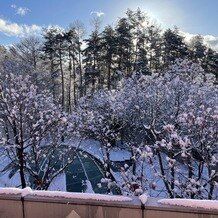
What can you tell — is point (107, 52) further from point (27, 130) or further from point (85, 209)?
point (85, 209)

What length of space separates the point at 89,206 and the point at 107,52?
115ft

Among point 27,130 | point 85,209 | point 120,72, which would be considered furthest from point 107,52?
point 85,209

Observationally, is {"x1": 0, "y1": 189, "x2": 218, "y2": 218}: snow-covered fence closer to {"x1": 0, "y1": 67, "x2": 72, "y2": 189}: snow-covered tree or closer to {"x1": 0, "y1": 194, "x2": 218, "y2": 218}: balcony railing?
{"x1": 0, "y1": 194, "x2": 218, "y2": 218}: balcony railing

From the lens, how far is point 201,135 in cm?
1008

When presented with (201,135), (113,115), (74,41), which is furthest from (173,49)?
(201,135)

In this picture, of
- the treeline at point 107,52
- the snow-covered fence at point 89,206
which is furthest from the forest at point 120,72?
the snow-covered fence at point 89,206

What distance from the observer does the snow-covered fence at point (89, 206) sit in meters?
2.50

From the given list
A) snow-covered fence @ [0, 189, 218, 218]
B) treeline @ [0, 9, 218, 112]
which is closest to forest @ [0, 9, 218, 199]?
treeline @ [0, 9, 218, 112]

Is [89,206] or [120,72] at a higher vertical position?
[120,72]

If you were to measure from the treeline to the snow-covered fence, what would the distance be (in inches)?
1282

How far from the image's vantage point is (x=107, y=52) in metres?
37.0

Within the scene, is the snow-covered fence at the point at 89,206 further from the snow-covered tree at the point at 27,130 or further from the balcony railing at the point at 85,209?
the snow-covered tree at the point at 27,130

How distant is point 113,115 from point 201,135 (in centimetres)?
1366

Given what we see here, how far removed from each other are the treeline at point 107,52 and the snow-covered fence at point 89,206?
1282 inches
